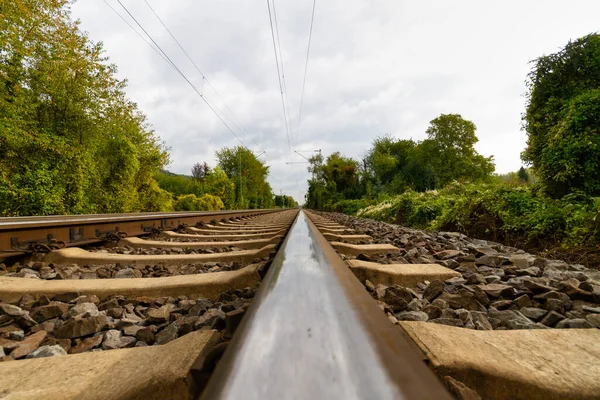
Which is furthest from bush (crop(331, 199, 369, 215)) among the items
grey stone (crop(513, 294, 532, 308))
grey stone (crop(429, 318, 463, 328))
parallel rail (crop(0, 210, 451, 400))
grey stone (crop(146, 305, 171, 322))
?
parallel rail (crop(0, 210, 451, 400))

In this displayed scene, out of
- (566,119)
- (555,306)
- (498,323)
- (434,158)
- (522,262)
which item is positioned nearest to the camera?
(498,323)

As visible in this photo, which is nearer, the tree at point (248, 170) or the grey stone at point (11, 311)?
the grey stone at point (11, 311)

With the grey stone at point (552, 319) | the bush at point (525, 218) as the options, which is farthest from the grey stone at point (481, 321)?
the bush at point (525, 218)

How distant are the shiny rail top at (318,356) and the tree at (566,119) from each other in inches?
207

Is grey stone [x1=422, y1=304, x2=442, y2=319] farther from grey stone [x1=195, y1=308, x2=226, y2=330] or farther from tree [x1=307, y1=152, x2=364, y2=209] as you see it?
tree [x1=307, y1=152, x2=364, y2=209]

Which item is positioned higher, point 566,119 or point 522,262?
point 566,119

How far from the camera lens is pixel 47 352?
990 mm

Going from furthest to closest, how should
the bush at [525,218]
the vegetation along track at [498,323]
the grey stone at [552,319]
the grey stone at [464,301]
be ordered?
the bush at [525,218]
the grey stone at [464,301]
the grey stone at [552,319]
the vegetation along track at [498,323]

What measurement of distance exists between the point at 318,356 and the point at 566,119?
19.4 ft

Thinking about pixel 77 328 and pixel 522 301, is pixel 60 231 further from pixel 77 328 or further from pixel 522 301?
pixel 522 301

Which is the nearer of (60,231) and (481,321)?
(481,321)

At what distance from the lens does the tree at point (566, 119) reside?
4.22m

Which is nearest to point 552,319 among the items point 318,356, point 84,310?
point 318,356

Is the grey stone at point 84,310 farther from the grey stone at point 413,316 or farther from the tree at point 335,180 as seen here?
the tree at point 335,180
